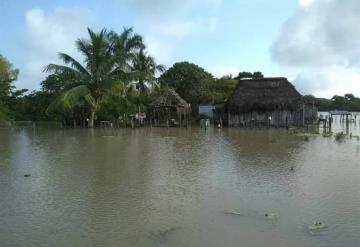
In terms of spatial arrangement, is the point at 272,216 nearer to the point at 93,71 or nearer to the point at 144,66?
the point at 93,71

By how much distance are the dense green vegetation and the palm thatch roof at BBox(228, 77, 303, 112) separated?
643cm

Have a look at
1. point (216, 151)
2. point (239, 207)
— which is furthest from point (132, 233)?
point (216, 151)

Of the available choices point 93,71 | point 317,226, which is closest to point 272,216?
point 317,226

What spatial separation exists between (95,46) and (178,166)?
17.5m

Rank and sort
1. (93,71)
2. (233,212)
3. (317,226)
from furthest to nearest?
(93,71) < (233,212) < (317,226)

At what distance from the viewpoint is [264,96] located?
3055 centimetres

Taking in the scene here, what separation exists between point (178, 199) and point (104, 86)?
833 inches

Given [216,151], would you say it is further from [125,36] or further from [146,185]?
[125,36]

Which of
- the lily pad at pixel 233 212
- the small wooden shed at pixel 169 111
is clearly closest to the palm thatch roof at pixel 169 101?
the small wooden shed at pixel 169 111

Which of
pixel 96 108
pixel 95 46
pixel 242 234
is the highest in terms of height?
pixel 95 46

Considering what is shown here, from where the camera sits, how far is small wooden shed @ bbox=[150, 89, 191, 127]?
3139cm

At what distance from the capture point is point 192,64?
44.5 metres

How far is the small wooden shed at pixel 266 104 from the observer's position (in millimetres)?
29938

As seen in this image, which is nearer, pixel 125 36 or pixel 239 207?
pixel 239 207
